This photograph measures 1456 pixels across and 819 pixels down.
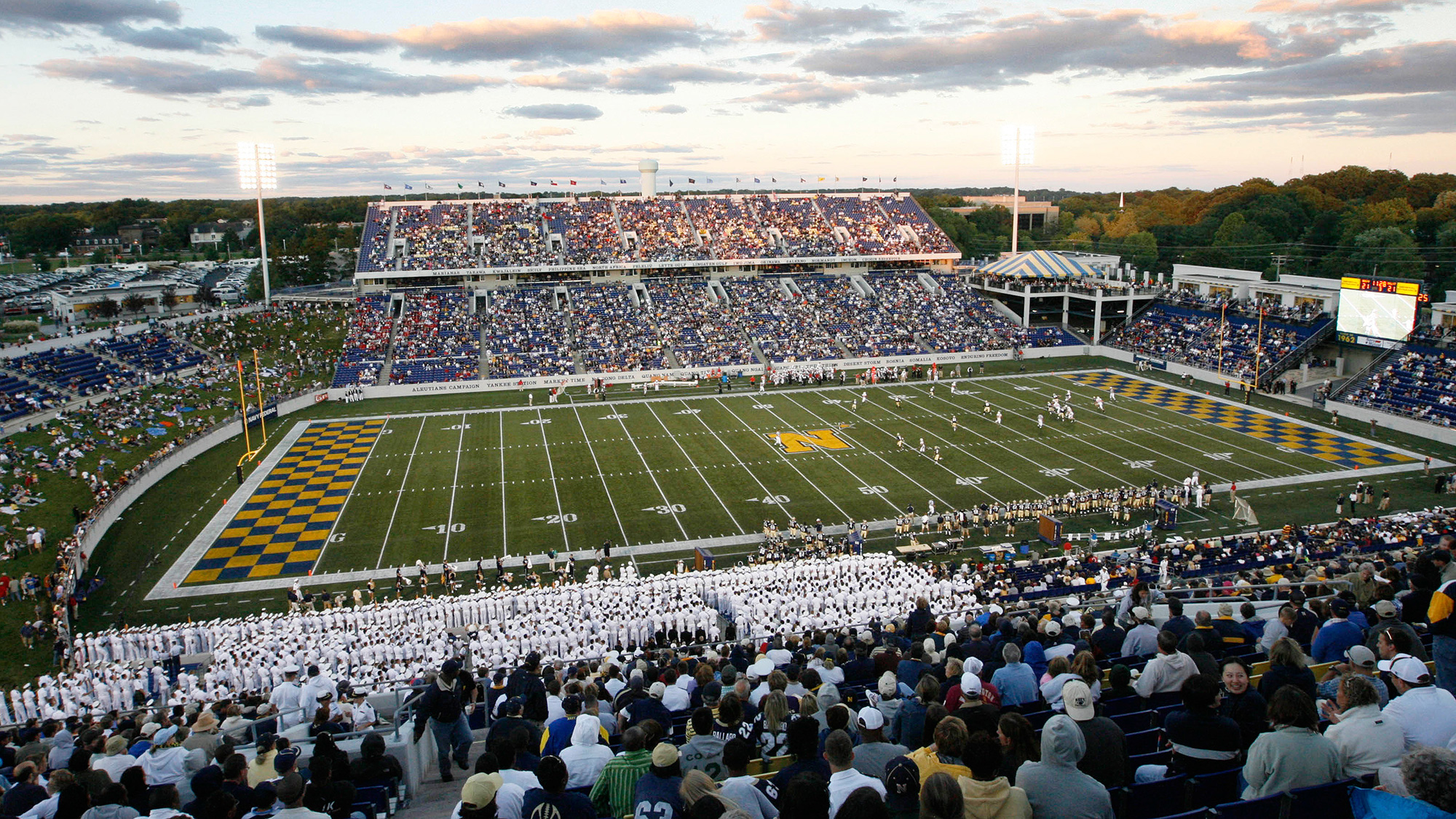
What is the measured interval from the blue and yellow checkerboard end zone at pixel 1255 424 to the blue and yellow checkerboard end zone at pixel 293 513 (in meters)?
31.2

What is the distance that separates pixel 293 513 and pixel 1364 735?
27181 mm

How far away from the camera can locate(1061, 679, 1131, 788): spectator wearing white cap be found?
4766 mm

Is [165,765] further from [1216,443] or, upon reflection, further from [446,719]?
[1216,443]

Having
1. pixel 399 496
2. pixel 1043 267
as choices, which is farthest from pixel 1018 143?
pixel 399 496

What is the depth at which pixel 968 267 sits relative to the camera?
6450cm

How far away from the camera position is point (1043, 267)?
52.6 m

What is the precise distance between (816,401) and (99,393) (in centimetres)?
3003

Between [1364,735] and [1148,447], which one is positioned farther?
[1148,447]

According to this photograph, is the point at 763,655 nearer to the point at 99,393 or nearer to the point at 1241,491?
the point at 1241,491

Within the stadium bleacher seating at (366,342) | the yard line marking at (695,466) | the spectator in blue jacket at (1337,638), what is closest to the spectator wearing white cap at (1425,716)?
the spectator in blue jacket at (1337,638)

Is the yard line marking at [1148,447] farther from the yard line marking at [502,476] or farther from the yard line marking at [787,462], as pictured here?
the yard line marking at [502,476]

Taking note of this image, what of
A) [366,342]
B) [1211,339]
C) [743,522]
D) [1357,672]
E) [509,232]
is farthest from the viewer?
[509,232]

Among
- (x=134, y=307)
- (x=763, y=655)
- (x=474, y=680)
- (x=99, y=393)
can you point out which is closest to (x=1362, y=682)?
(x=763, y=655)

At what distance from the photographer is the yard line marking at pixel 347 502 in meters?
22.8
